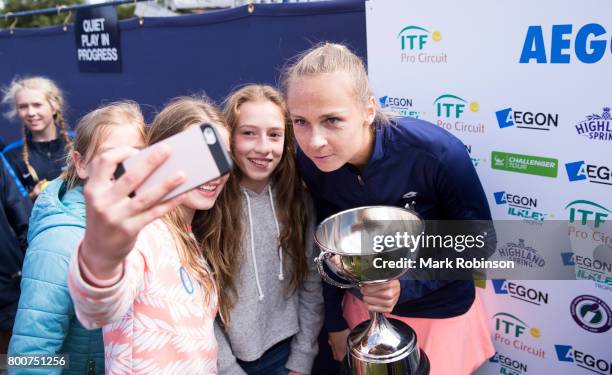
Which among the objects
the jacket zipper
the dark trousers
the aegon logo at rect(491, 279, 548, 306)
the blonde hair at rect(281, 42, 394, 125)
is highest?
the blonde hair at rect(281, 42, 394, 125)

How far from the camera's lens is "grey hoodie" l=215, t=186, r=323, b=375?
175cm

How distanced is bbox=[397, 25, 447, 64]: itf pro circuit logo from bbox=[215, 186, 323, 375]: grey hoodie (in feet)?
2.93

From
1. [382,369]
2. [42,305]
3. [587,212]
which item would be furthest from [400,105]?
[42,305]

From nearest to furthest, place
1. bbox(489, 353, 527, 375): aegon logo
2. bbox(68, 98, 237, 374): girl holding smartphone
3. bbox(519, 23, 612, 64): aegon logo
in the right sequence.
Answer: bbox(68, 98, 237, 374): girl holding smartphone < bbox(519, 23, 612, 64): aegon logo < bbox(489, 353, 527, 375): aegon logo

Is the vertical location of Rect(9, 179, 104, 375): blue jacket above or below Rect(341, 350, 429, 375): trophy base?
above

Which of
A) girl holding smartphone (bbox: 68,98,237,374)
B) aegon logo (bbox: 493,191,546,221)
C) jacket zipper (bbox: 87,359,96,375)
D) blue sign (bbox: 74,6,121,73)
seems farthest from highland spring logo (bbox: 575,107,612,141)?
blue sign (bbox: 74,6,121,73)

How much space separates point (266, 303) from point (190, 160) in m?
1.09

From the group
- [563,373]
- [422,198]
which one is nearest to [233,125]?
A: [422,198]

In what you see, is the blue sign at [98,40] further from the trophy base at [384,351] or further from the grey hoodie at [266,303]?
the trophy base at [384,351]

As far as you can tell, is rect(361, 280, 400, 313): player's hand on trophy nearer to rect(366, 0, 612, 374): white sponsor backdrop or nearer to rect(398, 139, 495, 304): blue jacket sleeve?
rect(398, 139, 495, 304): blue jacket sleeve

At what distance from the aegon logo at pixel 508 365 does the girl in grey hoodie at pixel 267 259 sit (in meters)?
0.88

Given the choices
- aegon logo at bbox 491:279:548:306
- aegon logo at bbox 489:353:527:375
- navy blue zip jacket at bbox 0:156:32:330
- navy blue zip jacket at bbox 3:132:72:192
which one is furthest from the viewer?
navy blue zip jacket at bbox 3:132:72:192

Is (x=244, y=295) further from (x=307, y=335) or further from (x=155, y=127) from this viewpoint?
(x=155, y=127)

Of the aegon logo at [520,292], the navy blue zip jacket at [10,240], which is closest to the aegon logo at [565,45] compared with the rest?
the aegon logo at [520,292]
